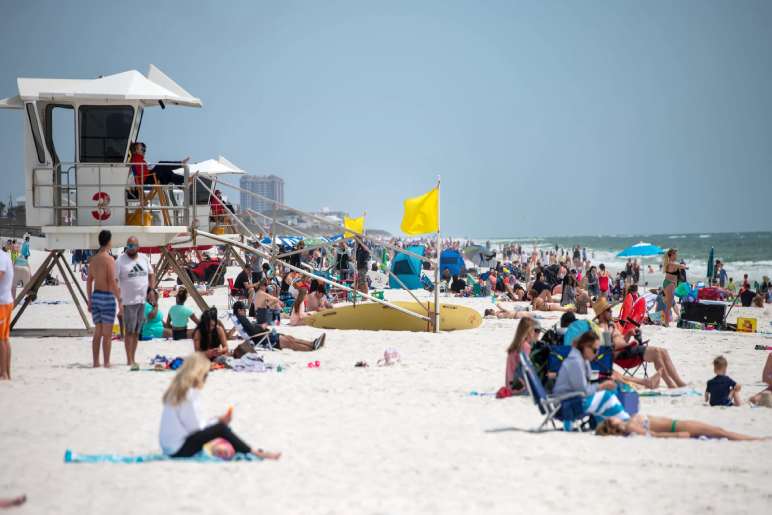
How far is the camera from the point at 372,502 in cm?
556

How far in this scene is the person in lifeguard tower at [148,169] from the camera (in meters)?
A: 13.7

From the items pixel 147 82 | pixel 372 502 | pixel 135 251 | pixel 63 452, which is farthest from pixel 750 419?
pixel 147 82

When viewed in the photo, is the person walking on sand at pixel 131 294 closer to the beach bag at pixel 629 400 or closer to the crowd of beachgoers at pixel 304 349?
the crowd of beachgoers at pixel 304 349

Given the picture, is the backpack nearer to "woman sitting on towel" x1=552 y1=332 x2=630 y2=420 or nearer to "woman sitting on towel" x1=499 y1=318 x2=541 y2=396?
"woman sitting on towel" x1=499 y1=318 x2=541 y2=396

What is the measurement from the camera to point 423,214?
16.0 meters

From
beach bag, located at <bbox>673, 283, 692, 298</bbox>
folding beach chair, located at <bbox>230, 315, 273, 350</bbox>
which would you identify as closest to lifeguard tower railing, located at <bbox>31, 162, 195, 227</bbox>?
folding beach chair, located at <bbox>230, 315, 273, 350</bbox>

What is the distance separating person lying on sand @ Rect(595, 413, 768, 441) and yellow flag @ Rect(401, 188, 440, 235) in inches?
335

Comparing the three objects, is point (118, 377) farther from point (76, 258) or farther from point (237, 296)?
point (76, 258)

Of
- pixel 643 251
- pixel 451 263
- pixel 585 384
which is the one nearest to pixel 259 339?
pixel 585 384

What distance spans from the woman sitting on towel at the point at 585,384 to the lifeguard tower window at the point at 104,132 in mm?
8874

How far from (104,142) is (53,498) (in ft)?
30.6

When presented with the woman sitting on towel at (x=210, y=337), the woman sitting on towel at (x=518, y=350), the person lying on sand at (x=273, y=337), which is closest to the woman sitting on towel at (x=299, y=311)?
the person lying on sand at (x=273, y=337)

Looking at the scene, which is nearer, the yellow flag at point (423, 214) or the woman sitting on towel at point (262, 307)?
the woman sitting on towel at point (262, 307)

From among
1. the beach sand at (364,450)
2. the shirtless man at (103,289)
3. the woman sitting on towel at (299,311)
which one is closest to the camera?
the beach sand at (364,450)
